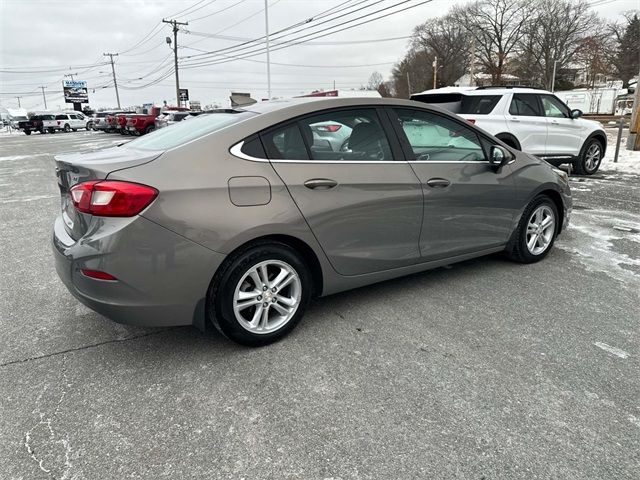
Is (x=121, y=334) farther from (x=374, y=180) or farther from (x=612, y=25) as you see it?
(x=612, y=25)

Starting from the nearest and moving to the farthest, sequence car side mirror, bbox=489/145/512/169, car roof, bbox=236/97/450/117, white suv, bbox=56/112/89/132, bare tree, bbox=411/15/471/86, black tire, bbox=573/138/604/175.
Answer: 1. car roof, bbox=236/97/450/117
2. car side mirror, bbox=489/145/512/169
3. black tire, bbox=573/138/604/175
4. white suv, bbox=56/112/89/132
5. bare tree, bbox=411/15/471/86

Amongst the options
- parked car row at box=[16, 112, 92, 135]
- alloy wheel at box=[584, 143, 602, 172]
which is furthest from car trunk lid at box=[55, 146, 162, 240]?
parked car row at box=[16, 112, 92, 135]

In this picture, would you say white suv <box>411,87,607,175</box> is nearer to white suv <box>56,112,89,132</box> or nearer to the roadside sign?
white suv <box>56,112,89,132</box>

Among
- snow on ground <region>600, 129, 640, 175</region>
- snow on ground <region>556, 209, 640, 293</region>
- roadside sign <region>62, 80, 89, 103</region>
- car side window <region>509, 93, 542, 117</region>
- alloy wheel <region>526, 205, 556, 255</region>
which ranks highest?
roadside sign <region>62, 80, 89, 103</region>

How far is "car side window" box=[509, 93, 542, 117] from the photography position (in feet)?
31.8

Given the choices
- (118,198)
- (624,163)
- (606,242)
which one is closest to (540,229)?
(606,242)

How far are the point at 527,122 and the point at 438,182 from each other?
23.6ft

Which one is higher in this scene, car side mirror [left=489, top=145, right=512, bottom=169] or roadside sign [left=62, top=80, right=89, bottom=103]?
roadside sign [left=62, top=80, right=89, bottom=103]

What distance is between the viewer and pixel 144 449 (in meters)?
2.17

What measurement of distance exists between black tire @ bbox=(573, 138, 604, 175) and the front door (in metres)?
7.42

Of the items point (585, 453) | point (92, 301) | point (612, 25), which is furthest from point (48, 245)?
point (612, 25)

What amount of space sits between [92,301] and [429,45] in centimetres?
7696

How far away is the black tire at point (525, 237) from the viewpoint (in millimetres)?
4426

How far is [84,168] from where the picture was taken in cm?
276
